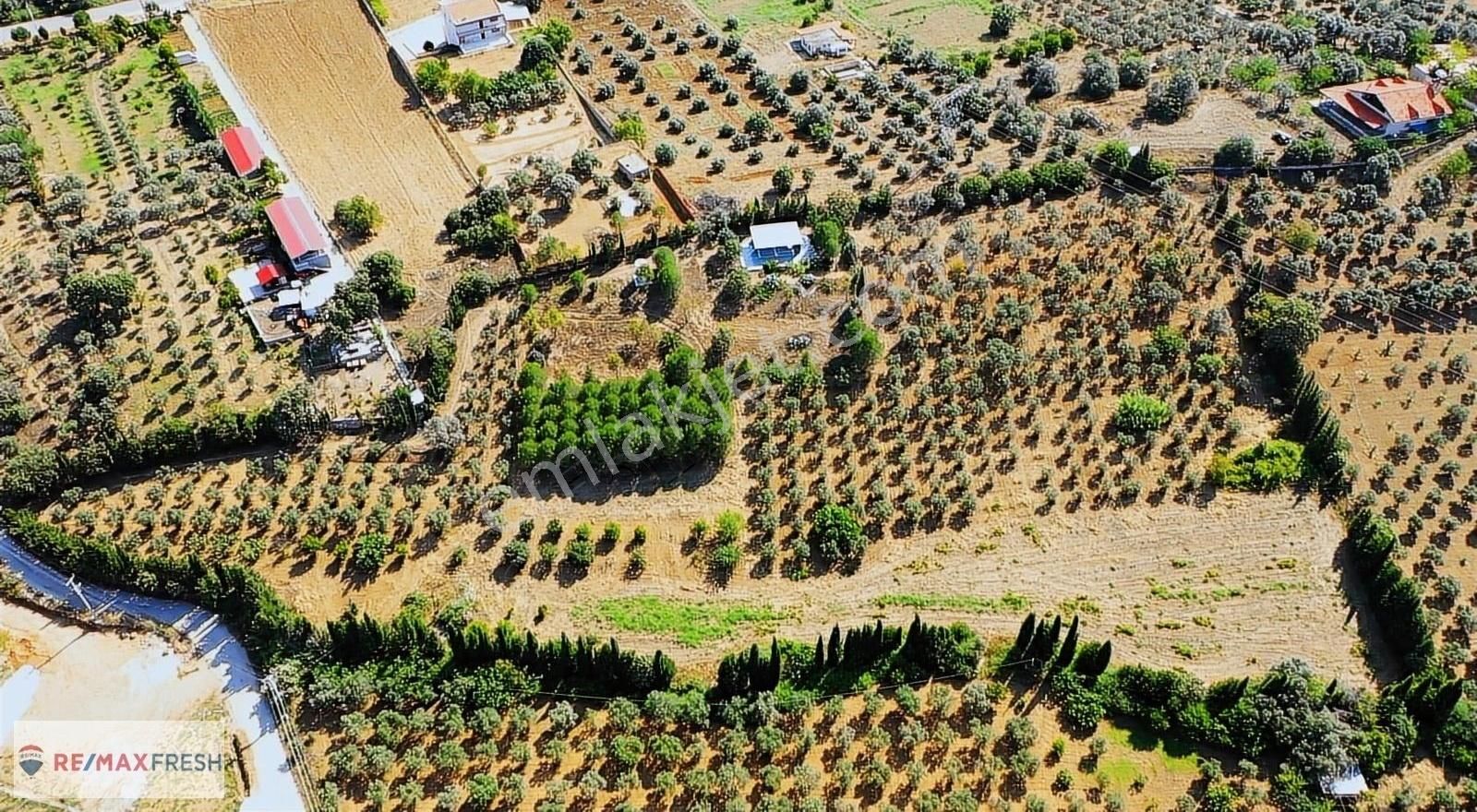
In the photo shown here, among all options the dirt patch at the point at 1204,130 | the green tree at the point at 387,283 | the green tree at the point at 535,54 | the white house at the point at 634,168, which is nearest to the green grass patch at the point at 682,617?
the green tree at the point at 387,283

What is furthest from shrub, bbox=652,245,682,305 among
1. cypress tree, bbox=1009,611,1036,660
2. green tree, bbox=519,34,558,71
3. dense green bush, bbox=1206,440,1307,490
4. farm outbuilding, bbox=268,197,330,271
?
dense green bush, bbox=1206,440,1307,490

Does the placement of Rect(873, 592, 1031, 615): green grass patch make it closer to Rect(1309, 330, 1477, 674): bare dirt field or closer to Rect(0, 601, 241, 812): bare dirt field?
Rect(1309, 330, 1477, 674): bare dirt field

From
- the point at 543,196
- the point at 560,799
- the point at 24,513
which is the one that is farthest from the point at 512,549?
the point at 543,196

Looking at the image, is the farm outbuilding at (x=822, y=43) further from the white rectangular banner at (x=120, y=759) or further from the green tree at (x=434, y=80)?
the white rectangular banner at (x=120, y=759)

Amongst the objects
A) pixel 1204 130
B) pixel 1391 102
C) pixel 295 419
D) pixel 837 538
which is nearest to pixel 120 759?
pixel 295 419

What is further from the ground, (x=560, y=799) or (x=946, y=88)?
(x=946, y=88)

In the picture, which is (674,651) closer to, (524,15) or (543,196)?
(543,196)
